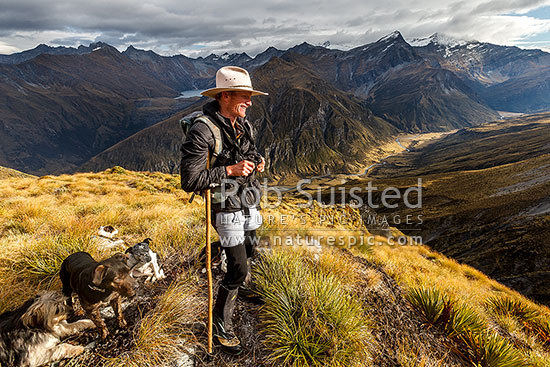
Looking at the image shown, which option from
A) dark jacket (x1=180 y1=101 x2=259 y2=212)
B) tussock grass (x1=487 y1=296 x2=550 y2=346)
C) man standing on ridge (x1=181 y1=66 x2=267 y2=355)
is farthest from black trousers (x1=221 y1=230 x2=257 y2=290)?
tussock grass (x1=487 y1=296 x2=550 y2=346)

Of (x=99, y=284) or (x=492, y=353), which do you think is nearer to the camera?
(x=99, y=284)

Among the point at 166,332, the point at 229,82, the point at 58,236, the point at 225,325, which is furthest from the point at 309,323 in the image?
the point at 58,236

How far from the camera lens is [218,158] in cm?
292

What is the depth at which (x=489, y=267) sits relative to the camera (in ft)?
80.4

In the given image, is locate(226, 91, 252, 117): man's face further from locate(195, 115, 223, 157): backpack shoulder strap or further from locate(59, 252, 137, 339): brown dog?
locate(59, 252, 137, 339): brown dog

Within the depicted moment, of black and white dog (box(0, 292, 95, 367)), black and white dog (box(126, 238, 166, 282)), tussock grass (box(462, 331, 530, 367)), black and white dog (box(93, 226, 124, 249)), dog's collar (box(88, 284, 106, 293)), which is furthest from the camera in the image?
black and white dog (box(93, 226, 124, 249))

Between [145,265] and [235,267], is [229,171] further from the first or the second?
[145,265]

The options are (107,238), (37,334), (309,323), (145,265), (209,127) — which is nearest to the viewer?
(37,334)

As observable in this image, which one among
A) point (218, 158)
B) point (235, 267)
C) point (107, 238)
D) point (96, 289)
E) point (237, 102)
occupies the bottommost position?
point (107, 238)

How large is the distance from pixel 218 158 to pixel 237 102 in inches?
27.4

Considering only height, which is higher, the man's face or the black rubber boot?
the man's face

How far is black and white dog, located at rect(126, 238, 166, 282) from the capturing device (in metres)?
3.78

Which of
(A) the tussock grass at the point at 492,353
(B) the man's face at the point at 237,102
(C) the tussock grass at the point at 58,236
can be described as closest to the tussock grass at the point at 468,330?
(A) the tussock grass at the point at 492,353

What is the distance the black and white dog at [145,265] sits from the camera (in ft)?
12.4
